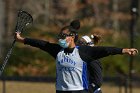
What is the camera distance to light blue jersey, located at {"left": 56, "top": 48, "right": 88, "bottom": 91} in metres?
8.34

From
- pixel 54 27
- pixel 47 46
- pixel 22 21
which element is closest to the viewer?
pixel 47 46

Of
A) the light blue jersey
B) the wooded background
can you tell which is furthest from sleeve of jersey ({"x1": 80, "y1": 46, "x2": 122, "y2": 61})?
the wooded background

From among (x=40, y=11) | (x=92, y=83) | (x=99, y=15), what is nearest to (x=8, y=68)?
(x=40, y=11)

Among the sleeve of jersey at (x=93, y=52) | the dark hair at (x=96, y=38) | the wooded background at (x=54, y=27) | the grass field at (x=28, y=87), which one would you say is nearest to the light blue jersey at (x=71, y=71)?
the sleeve of jersey at (x=93, y=52)

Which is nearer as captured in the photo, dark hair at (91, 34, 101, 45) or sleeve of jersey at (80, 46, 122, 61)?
sleeve of jersey at (80, 46, 122, 61)

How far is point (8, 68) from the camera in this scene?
27.7 m

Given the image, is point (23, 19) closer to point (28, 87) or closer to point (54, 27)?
point (28, 87)

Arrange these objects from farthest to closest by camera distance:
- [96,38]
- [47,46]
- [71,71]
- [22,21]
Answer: [96,38] → [22,21] → [47,46] → [71,71]

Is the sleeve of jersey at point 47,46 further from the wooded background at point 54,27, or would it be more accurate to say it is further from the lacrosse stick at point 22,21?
the wooded background at point 54,27

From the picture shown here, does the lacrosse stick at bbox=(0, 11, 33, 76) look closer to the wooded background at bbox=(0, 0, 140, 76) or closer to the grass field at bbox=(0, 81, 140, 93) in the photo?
the grass field at bbox=(0, 81, 140, 93)

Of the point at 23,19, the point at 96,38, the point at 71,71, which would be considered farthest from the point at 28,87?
the point at 71,71

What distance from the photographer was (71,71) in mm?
8352

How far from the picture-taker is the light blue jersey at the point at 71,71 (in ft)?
27.4

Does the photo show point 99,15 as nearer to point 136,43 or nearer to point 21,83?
point 136,43
